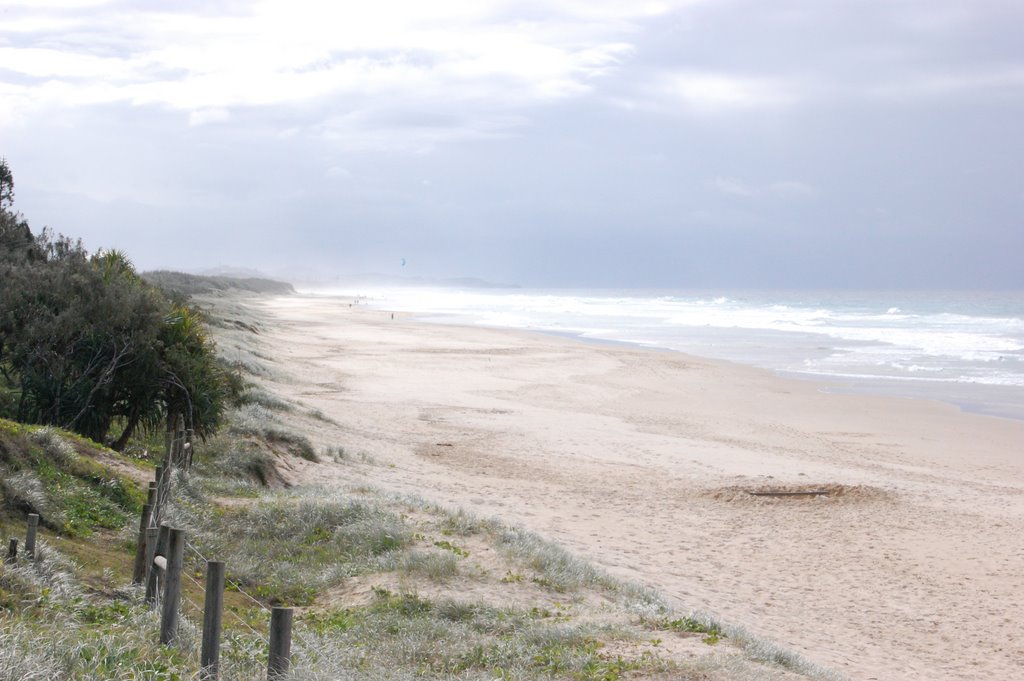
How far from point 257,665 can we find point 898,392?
969 inches

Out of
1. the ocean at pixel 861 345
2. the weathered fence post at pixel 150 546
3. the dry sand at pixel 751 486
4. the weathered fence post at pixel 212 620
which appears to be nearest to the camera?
the weathered fence post at pixel 212 620

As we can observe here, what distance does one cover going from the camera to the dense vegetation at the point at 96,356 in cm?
1080

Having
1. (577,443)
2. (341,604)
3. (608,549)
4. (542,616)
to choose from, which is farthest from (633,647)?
(577,443)

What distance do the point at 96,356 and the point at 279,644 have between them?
7.38 meters

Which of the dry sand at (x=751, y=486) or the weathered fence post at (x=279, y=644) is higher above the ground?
the weathered fence post at (x=279, y=644)

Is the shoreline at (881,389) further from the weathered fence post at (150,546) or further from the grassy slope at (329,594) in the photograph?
the weathered fence post at (150,546)

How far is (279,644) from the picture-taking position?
4.66 metres

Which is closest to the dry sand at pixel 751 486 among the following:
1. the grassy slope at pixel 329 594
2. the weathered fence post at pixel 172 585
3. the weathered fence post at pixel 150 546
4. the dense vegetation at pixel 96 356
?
the grassy slope at pixel 329 594

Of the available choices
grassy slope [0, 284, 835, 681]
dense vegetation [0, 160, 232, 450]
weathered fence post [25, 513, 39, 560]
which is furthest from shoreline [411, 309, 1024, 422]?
weathered fence post [25, 513, 39, 560]

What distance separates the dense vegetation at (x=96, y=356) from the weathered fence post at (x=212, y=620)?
6.82 m

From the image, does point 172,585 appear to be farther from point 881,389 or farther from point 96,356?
point 881,389

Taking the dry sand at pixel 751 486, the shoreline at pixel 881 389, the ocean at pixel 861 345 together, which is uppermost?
the ocean at pixel 861 345

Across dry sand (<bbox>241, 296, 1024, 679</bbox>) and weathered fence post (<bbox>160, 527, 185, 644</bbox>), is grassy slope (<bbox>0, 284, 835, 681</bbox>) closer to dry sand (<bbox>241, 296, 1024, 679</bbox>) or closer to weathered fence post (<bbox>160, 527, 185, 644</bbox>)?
weathered fence post (<bbox>160, 527, 185, 644</bbox>)

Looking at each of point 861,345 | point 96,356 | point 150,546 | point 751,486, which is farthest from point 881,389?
point 150,546
